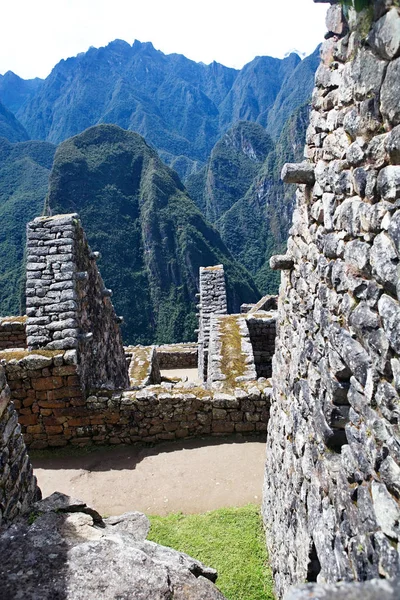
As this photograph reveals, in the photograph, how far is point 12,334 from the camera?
9648 mm

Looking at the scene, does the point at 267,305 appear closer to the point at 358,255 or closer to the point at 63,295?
the point at 63,295

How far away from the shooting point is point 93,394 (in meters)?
6.70

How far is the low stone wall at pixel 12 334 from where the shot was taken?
9578mm

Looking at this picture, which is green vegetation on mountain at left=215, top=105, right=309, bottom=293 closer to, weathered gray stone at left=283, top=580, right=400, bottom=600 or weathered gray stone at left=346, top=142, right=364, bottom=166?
weathered gray stone at left=346, top=142, right=364, bottom=166

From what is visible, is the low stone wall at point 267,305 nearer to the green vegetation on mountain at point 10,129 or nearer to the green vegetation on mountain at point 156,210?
the green vegetation on mountain at point 156,210

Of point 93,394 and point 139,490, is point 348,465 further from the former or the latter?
point 93,394

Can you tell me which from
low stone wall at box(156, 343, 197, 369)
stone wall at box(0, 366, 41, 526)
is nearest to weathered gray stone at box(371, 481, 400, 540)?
stone wall at box(0, 366, 41, 526)

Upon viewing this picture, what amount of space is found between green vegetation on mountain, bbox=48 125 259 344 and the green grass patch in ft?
180

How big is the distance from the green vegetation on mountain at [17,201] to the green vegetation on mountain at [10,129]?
41875 mm

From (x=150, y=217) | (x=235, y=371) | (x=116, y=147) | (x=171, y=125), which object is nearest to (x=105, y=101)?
(x=171, y=125)

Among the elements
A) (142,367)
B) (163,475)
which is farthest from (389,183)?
(142,367)

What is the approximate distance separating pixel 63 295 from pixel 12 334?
370 cm

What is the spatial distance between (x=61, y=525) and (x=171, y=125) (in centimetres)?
21062

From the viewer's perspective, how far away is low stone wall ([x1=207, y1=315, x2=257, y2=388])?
718 cm
